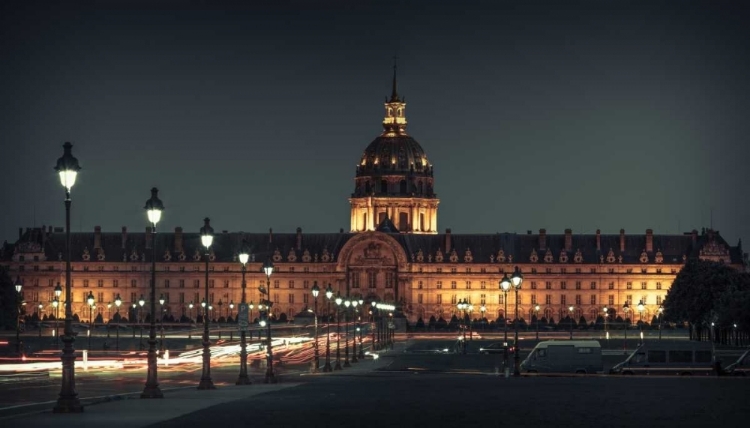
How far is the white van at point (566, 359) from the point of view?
75.9 m

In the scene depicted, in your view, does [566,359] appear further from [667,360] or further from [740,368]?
[740,368]

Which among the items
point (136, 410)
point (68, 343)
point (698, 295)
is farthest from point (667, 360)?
point (698, 295)

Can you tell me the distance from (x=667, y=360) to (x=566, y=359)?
20.8ft

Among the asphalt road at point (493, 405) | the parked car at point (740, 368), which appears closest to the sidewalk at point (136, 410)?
the asphalt road at point (493, 405)

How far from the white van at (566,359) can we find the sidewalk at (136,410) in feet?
81.8

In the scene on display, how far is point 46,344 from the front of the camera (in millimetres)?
126312

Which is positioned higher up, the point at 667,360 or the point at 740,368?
the point at 667,360

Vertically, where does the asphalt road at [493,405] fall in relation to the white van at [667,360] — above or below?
below

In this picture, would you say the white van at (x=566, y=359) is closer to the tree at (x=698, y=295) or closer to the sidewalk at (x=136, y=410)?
the sidewalk at (x=136, y=410)

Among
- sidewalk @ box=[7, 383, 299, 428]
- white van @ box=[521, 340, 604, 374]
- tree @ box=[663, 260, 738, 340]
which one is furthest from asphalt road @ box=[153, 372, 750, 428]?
tree @ box=[663, 260, 738, 340]

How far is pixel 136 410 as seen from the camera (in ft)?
137

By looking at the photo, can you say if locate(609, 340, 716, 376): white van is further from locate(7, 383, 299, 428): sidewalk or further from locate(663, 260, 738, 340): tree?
locate(663, 260, 738, 340): tree

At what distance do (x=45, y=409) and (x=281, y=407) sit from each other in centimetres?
543

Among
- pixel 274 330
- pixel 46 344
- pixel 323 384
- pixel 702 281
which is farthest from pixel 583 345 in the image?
pixel 274 330
